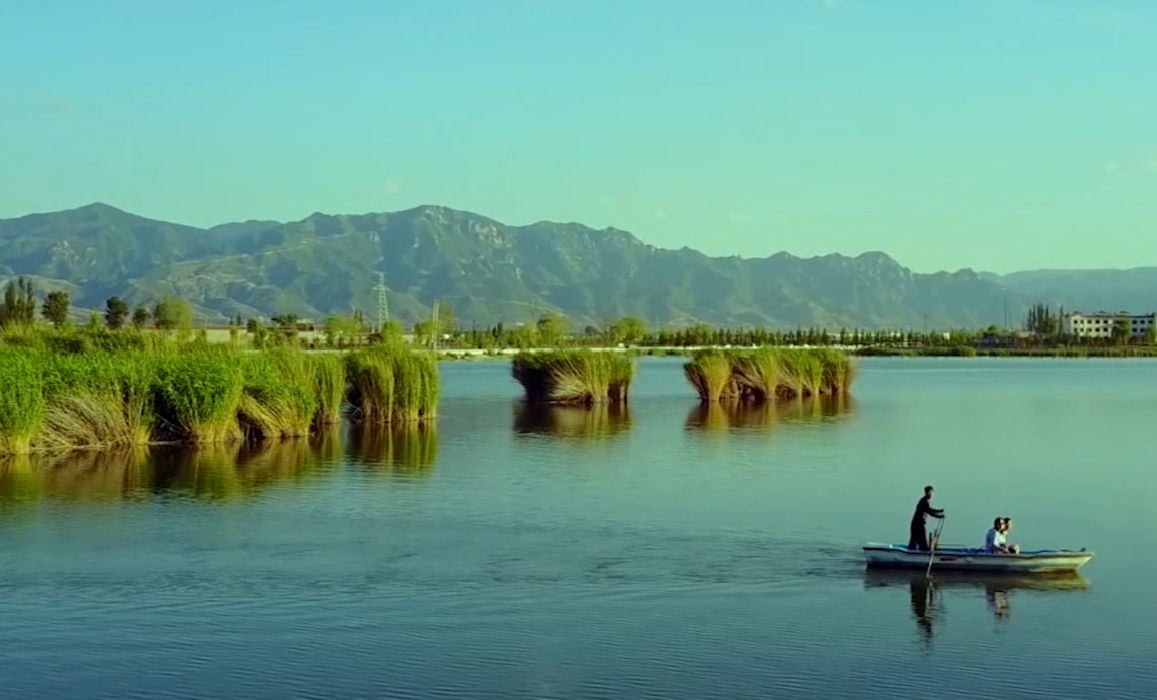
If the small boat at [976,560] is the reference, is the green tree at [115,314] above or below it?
above

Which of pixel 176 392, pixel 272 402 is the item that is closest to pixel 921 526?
pixel 176 392

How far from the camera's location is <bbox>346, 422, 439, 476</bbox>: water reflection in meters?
29.2

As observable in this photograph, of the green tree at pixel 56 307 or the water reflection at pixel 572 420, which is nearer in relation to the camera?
the water reflection at pixel 572 420

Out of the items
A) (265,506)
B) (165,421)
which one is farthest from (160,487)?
(165,421)

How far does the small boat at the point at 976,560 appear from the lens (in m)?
17.6

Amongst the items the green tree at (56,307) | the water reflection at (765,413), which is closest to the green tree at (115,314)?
the green tree at (56,307)

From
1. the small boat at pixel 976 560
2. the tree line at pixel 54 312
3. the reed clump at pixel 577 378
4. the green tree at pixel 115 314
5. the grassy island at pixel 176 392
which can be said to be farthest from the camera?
the green tree at pixel 115 314

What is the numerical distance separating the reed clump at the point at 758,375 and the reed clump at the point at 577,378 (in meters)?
2.88

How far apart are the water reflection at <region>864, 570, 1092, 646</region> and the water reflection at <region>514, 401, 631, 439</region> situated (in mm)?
19522

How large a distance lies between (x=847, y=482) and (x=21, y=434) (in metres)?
16.7

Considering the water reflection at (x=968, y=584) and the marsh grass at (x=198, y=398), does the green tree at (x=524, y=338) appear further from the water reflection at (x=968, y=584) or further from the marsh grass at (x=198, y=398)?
the water reflection at (x=968, y=584)

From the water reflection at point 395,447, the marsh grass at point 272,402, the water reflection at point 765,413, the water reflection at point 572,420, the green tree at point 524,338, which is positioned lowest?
the water reflection at point 395,447

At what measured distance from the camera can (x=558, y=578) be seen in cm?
1730

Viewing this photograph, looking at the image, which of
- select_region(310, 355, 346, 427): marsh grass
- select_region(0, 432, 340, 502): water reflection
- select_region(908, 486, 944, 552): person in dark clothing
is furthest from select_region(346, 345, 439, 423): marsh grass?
select_region(908, 486, 944, 552): person in dark clothing
